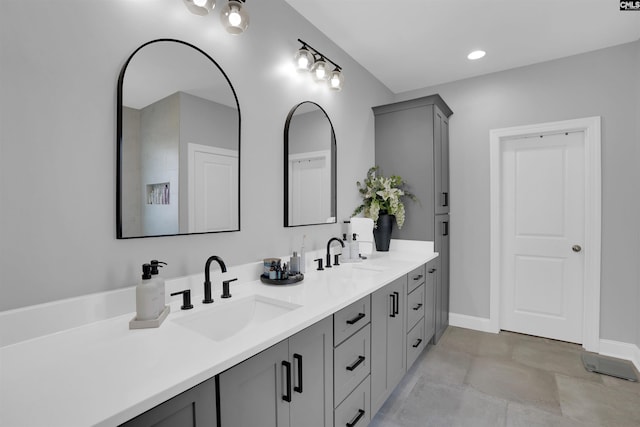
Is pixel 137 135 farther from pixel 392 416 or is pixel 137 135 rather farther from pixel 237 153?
pixel 392 416

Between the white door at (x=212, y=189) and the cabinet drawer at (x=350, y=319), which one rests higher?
the white door at (x=212, y=189)

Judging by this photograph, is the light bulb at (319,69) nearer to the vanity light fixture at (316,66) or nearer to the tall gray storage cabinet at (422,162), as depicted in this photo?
the vanity light fixture at (316,66)

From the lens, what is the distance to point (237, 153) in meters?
1.70

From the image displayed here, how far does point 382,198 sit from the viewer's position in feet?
9.43

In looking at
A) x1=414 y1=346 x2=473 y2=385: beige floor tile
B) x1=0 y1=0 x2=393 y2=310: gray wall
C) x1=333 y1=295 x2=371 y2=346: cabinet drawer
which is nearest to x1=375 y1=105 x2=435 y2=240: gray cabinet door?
x1=414 y1=346 x2=473 y2=385: beige floor tile

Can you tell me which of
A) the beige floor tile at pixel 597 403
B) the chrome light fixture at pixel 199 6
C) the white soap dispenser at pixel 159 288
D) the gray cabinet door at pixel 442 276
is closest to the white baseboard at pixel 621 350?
the beige floor tile at pixel 597 403

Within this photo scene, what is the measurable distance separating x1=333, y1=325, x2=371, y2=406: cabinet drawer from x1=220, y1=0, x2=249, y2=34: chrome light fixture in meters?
1.64

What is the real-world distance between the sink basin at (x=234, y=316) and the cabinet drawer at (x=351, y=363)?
34 cm

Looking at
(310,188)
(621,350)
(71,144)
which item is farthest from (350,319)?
(621,350)

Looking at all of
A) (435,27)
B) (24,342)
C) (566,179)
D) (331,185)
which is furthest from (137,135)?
(566,179)

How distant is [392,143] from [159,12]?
2.31m

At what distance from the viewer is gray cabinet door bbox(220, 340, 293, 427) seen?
0.89 meters

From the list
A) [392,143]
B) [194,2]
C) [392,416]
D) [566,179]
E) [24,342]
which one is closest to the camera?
[24,342]

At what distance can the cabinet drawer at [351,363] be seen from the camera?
4.58 ft
